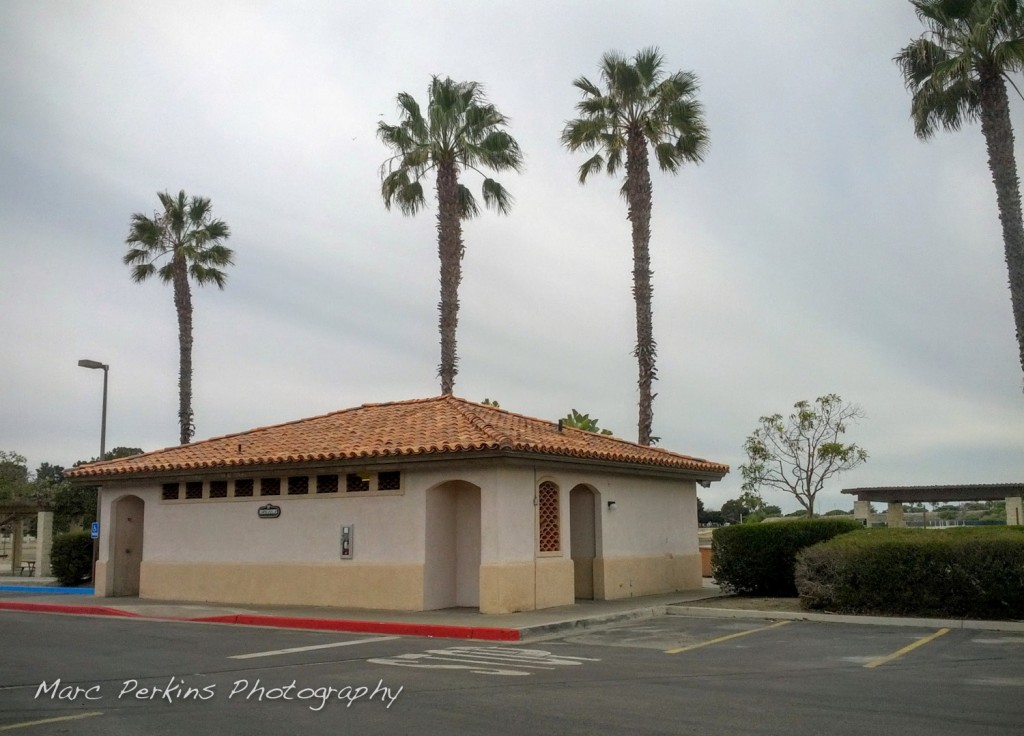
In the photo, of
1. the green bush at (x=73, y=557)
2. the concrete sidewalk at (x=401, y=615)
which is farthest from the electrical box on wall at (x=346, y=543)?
the green bush at (x=73, y=557)

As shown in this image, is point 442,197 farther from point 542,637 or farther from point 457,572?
point 542,637

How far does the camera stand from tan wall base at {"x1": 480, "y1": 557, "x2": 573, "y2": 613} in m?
17.3

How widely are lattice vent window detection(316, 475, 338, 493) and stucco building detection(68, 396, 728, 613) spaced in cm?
3

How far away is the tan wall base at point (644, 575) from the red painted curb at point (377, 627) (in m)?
5.63

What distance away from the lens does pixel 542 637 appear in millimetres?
15148

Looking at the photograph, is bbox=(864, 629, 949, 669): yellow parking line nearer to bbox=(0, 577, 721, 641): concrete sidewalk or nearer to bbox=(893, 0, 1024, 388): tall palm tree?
bbox=(0, 577, 721, 641): concrete sidewalk

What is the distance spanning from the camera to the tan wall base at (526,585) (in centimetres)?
1730

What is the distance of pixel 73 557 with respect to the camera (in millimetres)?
28953

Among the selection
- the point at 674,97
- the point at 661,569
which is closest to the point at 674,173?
the point at 674,97

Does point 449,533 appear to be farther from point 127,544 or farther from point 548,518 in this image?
Result: point 127,544

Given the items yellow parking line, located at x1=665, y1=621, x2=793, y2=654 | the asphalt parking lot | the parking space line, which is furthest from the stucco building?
yellow parking line, located at x1=665, y1=621, x2=793, y2=654

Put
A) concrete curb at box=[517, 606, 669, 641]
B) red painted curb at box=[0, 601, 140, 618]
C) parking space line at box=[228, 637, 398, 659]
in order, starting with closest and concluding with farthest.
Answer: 1. parking space line at box=[228, 637, 398, 659]
2. concrete curb at box=[517, 606, 669, 641]
3. red painted curb at box=[0, 601, 140, 618]

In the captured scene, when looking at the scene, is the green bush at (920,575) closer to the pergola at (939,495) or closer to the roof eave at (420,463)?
the roof eave at (420,463)

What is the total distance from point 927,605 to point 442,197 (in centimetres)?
1852
